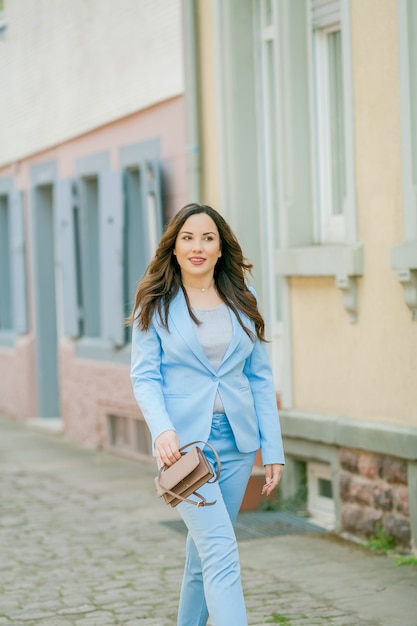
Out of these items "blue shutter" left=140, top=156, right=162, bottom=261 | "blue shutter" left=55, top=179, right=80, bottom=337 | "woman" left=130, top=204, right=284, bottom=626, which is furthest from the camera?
"blue shutter" left=55, top=179, right=80, bottom=337

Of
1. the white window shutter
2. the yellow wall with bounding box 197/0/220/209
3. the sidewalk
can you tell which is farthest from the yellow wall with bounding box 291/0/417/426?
the yellow wall with bounding box 197/0/220/209

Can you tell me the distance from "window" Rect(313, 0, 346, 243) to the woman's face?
351 cm

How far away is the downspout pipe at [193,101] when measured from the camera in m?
9.96

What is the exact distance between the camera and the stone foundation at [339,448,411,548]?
289 inches

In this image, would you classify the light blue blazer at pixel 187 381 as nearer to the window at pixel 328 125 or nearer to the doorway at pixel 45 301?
the window at pixel 328 125

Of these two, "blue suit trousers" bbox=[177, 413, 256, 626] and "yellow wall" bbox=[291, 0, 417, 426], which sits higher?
"yellow wall" bbox=[291, 0, 417, 426]

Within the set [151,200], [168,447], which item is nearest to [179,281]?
[168,447]

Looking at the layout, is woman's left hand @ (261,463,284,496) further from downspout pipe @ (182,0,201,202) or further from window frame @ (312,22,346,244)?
downspout pipe @ (182,0,201,202)

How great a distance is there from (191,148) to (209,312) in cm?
511

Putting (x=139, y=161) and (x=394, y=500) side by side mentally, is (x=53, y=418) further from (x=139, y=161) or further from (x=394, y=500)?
(x=394, y=500)

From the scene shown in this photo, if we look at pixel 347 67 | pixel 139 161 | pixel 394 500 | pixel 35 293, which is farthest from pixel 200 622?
pixel 35 293

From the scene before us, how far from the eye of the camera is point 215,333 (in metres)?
4.95

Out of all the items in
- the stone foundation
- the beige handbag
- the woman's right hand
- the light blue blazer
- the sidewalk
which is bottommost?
the sidewalk

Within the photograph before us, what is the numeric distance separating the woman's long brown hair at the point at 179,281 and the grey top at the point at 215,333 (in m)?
0.04
